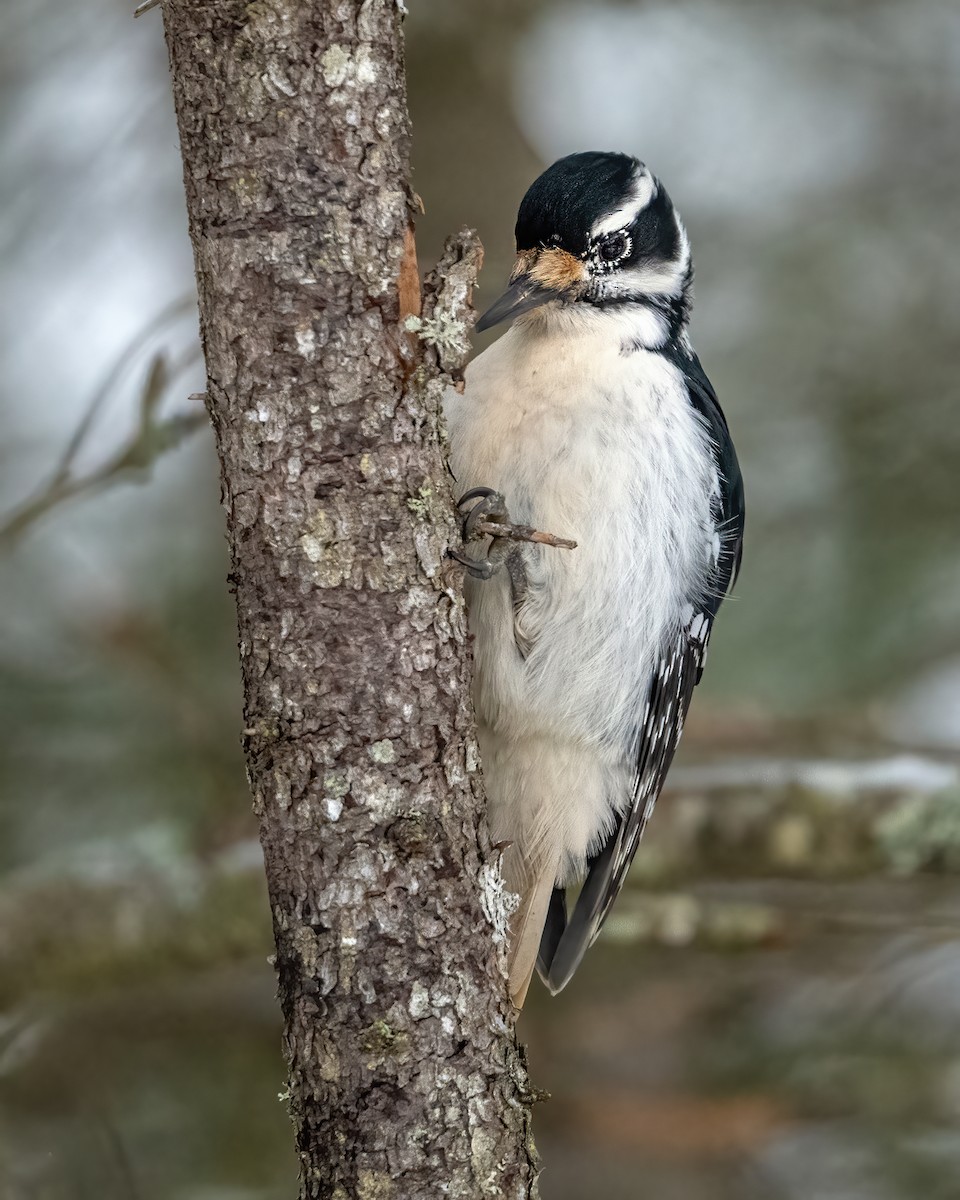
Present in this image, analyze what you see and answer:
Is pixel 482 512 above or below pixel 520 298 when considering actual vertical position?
below

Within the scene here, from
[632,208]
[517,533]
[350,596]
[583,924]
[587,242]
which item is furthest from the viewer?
[583,924]

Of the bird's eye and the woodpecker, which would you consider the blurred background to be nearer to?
the woodpecker

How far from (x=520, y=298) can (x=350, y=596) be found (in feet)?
2.97

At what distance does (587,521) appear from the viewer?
2.72 meters

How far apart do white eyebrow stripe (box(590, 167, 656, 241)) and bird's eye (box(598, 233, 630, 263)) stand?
17mm

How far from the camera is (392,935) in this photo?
2.09 m

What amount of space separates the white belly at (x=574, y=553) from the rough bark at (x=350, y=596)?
585 mm

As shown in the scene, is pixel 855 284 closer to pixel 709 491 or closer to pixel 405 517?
pixel 709 491

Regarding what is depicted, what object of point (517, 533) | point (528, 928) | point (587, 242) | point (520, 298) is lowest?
point (528, 928)

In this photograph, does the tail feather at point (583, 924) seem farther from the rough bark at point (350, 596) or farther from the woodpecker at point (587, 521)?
the rough bark at point (350, 596)

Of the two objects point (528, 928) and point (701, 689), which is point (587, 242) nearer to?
point (528, 928)

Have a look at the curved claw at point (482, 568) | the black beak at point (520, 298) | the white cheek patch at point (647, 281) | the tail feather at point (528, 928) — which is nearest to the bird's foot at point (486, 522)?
the curved claw at point (482, 568)

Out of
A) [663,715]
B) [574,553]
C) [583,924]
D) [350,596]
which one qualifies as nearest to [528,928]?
[583,924]

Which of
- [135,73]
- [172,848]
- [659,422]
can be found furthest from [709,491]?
[135,73]
